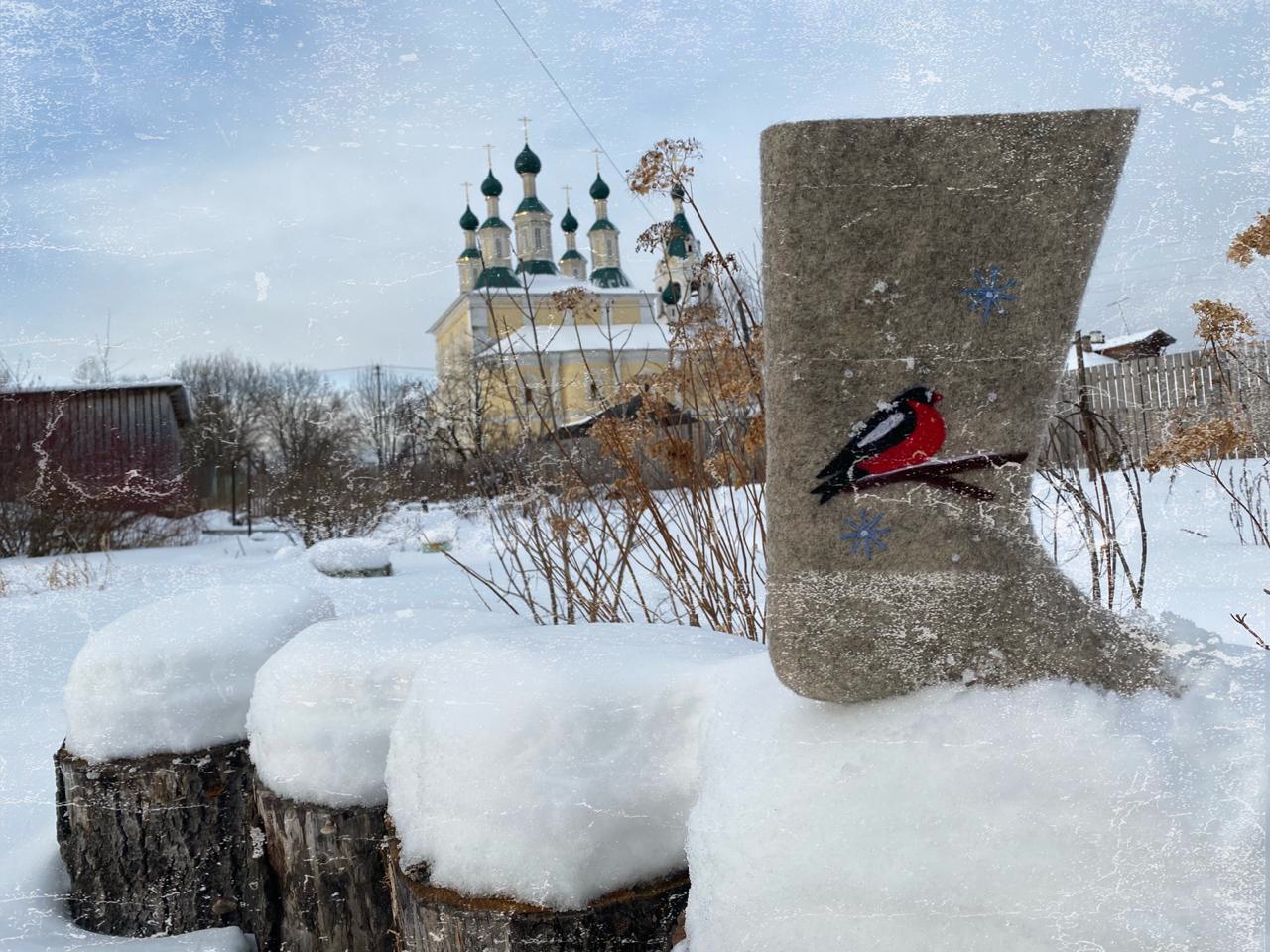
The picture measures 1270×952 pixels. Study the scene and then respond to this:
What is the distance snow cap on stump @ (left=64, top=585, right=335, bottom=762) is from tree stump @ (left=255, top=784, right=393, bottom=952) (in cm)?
35

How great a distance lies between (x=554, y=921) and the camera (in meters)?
1.39

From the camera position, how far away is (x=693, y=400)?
105 inches

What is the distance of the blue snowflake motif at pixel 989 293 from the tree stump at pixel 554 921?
36.8 inches

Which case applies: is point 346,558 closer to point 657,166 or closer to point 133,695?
point 133,695

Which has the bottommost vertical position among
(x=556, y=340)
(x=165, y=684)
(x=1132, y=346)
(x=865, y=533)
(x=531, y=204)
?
(x=165, y=684)

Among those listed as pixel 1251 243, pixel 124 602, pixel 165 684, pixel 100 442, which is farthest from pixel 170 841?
pixel 100 442

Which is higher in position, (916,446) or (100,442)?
(100,442)

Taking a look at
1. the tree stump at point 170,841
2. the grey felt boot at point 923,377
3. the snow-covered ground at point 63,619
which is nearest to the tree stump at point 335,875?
the tree stump at point 170,841

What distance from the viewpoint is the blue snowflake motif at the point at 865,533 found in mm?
1195

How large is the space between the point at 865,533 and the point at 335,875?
1.32m

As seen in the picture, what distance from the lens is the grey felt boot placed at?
117 centimetres

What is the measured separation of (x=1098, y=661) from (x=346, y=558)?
6.96 meters

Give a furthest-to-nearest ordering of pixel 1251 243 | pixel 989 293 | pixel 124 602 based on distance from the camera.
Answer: pixel 124 602 < pixel 1251 243 < pixel 989 293

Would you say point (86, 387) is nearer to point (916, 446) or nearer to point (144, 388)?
point (144, 388)
